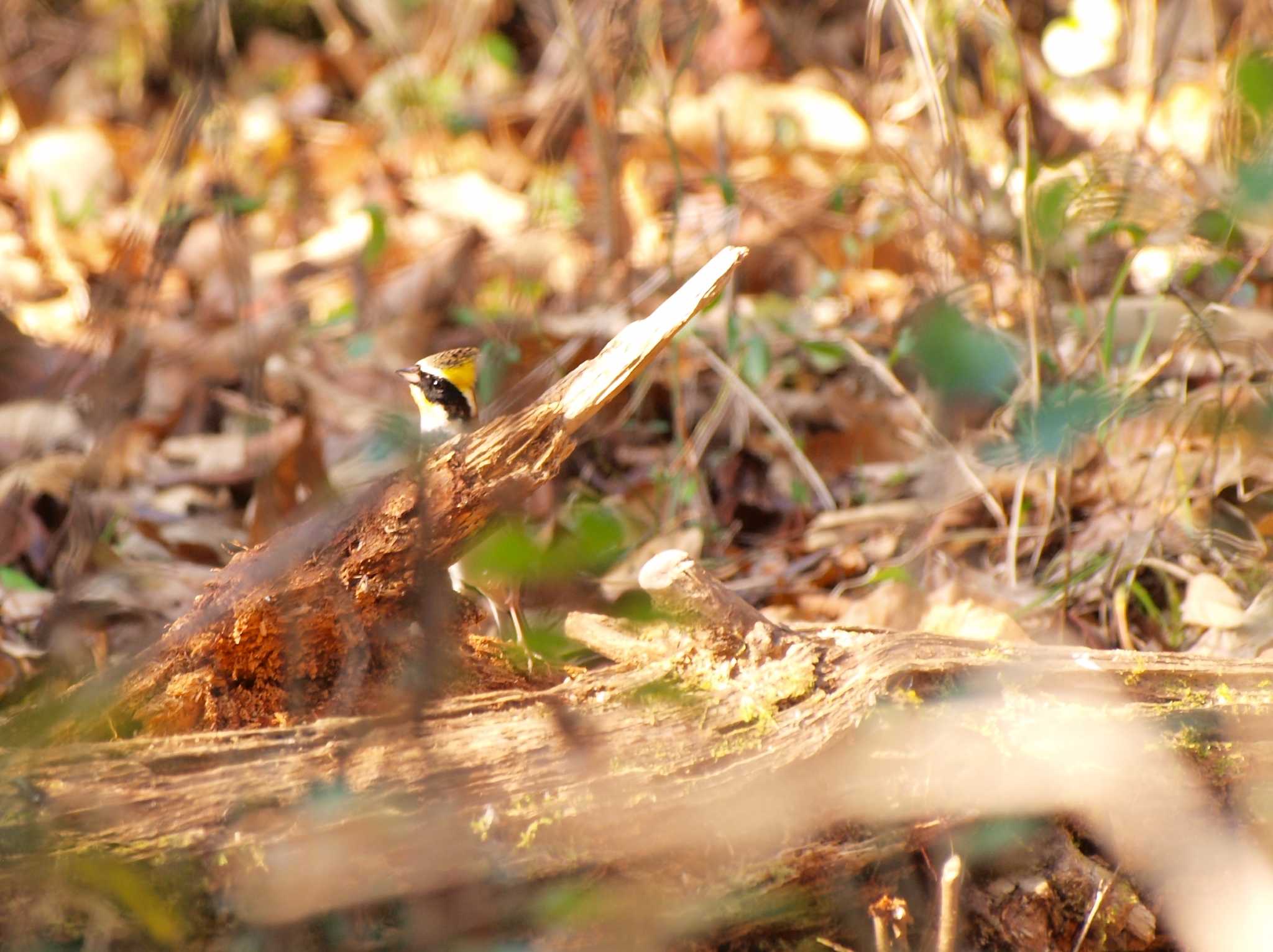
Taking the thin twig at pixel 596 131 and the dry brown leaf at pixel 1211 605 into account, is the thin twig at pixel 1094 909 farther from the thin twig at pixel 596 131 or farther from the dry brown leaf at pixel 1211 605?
the thin twig at pixel 596 131

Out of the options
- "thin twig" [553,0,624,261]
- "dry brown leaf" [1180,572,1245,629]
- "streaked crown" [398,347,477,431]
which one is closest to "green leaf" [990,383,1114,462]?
"dry brown leaf" [1180,572,1245,629]

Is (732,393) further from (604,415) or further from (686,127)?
(686,127)

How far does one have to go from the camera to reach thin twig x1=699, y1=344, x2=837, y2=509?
4.02 meters

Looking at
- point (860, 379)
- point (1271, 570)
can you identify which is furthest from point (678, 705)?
point (860, 379)

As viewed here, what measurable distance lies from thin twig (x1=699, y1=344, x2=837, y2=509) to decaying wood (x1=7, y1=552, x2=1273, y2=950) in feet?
5.89

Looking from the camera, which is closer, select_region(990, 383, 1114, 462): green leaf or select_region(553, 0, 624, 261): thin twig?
select_region(990, 383, 1114, 462): green leaf

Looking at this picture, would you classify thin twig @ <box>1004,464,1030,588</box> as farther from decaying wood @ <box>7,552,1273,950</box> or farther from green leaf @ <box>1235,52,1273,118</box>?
green leaf @ <box>1235,52,1273,118</box>

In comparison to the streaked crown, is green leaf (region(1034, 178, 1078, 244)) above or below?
above

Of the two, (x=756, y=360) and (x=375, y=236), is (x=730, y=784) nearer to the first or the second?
(x=756, y=360)

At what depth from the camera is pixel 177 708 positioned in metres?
2.19

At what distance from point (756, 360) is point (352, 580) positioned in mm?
2266

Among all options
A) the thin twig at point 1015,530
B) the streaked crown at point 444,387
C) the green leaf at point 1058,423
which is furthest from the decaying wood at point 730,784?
the streaked crown at point 444,387

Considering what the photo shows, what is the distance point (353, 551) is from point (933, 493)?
173cm

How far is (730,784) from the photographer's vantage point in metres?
2.05
